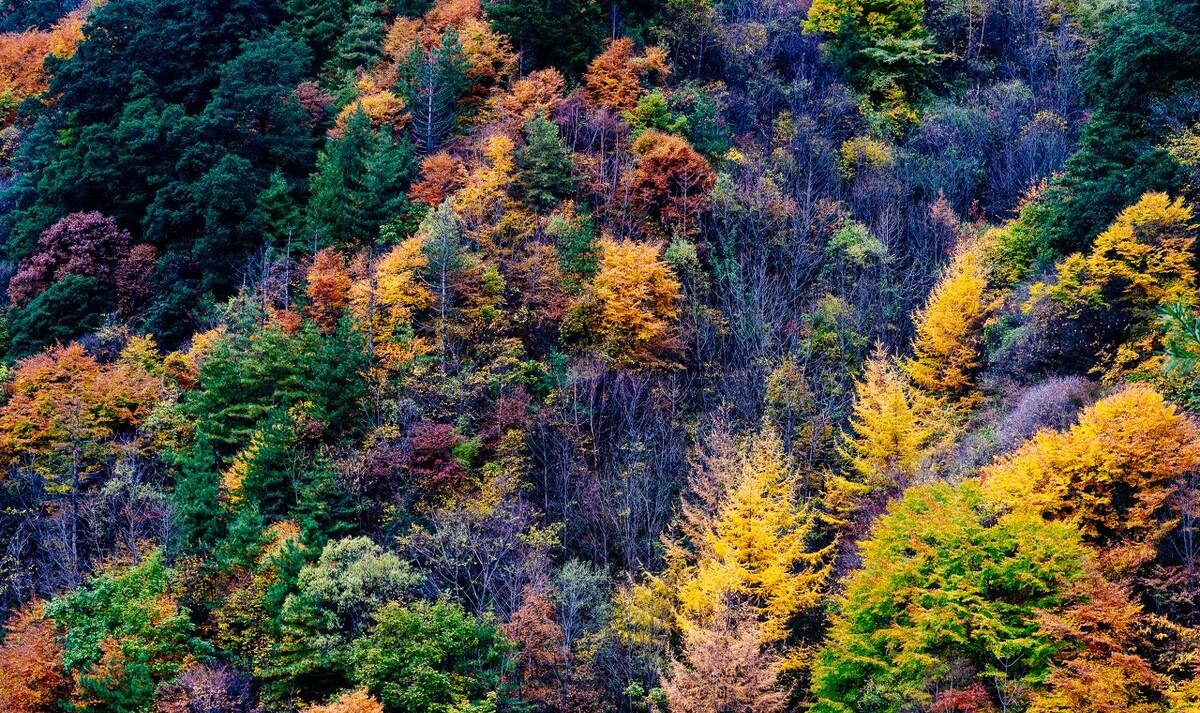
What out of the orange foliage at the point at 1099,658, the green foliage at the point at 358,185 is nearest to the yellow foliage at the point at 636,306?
the green foliage at the point at 358,185

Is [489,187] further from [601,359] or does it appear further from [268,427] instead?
[268,427]

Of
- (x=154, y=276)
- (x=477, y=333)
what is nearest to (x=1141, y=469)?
(x=477, y=333)

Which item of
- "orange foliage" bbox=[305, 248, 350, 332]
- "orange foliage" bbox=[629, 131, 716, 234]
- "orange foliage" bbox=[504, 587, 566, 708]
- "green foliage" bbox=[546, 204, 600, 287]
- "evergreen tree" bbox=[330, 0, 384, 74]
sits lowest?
"orange foliage" bbox=[504, 587, 566, 708]

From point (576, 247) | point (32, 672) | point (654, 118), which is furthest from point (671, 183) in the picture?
point (32, 672)

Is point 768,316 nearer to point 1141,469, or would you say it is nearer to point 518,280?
point 518,280

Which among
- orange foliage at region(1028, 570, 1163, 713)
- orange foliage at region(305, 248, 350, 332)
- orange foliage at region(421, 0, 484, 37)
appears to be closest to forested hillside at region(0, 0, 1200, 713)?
orange foliage at region(1028, 570, 1163, 713)

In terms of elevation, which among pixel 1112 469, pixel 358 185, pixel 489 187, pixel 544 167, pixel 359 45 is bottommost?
pixel 1112 469

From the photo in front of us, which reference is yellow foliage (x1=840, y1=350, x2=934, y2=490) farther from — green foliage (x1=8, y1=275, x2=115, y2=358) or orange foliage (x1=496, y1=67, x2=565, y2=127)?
green foliage (x1=8, y1=275, x2=115, y2=358)
